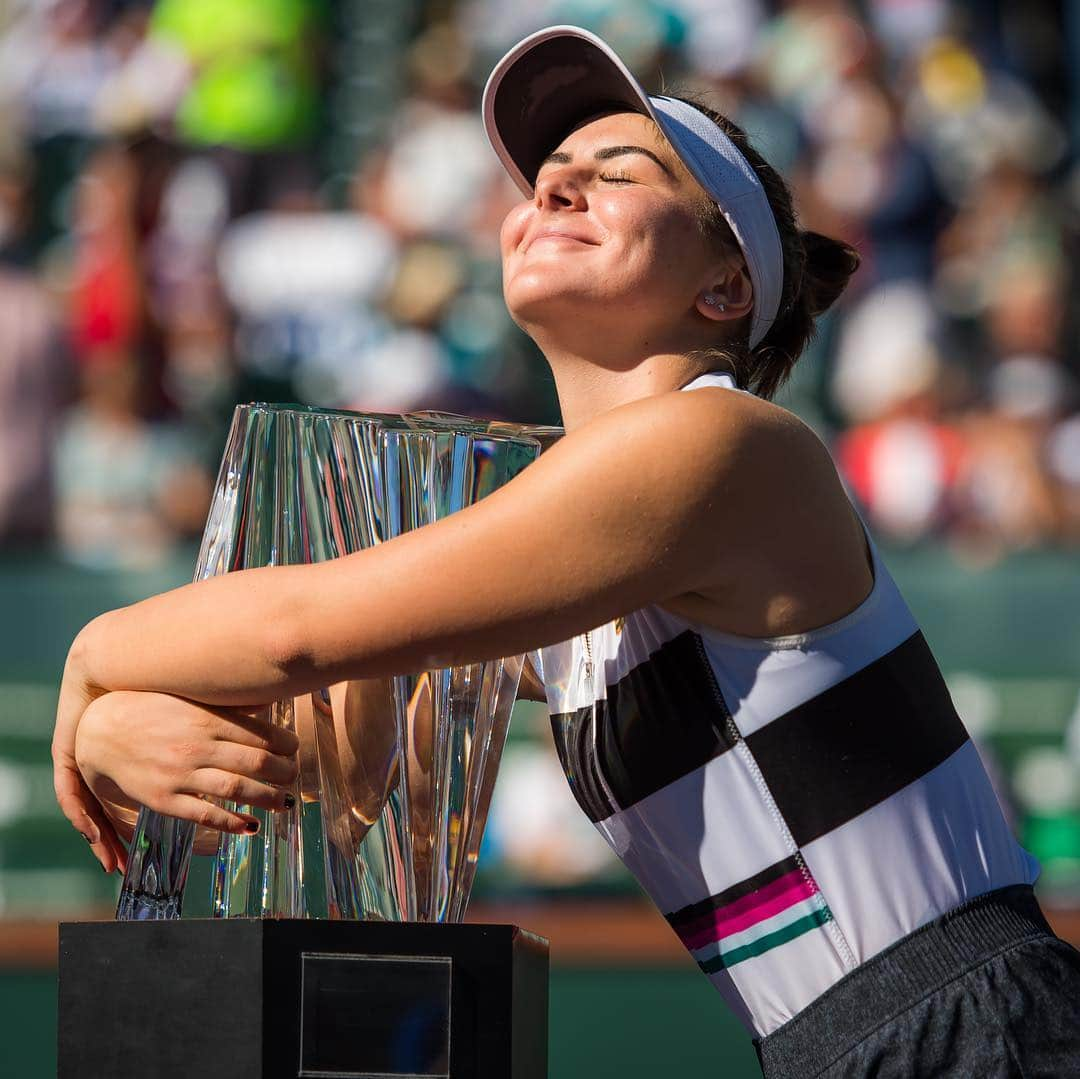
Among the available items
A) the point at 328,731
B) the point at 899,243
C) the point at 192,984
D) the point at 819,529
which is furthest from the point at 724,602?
the point at 899,243

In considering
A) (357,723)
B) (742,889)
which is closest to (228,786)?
(357,723)

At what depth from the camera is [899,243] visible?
4.90m

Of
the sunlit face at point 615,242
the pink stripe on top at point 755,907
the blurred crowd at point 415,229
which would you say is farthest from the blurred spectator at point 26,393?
the pink stripe on top at point 755,907

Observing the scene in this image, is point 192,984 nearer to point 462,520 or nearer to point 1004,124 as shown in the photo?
point 462,520

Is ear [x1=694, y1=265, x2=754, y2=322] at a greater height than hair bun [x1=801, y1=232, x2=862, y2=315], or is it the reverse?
hair bun [x1=801, y1=232, x2=862, y2=315]

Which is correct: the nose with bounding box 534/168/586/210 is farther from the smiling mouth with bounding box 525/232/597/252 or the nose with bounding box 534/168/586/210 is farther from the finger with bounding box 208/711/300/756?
the finger with bounding box 208/711/300/756

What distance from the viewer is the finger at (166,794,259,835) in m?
1.23

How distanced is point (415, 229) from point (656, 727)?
12.8 ft

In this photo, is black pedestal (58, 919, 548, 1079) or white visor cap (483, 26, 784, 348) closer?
black pedestal (58, 919, 548, 1079)

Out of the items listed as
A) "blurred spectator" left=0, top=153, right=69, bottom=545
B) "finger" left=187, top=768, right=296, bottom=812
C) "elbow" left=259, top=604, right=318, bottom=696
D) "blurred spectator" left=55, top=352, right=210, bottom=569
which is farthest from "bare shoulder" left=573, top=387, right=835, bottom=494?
"blurred spectator" left=0, top=153, right=69, bottom=545

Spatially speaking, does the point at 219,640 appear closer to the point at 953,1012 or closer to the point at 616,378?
the point at 616,378

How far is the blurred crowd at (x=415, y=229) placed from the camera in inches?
182

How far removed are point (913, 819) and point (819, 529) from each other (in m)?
0.23

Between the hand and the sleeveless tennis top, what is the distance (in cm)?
26
